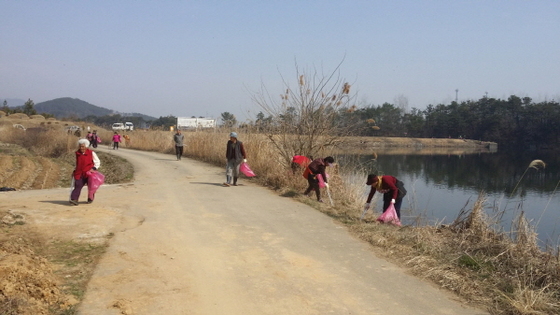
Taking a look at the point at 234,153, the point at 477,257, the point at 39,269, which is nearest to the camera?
the point at 39,269

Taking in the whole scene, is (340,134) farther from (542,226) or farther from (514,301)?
(514,301)

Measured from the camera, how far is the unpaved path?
5.27m

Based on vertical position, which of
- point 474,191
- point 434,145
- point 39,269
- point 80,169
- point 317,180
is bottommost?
point 474,191

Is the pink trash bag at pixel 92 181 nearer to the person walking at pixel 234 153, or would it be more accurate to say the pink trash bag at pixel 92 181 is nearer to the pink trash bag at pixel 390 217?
the person walking at pixel 234 153

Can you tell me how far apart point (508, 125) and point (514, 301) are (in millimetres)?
67692

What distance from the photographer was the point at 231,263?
672cm

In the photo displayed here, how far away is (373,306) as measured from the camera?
209 inches

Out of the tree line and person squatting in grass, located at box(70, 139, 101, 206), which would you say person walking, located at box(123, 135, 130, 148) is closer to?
the tree line

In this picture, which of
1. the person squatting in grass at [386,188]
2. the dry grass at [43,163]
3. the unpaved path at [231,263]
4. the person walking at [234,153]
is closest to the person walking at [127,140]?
the dry grass at [43,163]

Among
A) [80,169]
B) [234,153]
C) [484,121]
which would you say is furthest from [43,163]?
[484,121]

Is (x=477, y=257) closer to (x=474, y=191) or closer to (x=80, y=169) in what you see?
(x=80, y=169)

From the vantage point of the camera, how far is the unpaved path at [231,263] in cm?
527

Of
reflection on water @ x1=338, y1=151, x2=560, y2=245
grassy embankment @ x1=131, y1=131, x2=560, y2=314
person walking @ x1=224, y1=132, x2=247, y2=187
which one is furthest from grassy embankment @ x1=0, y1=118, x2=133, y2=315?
reflection on water @ x1=338, y1=151, x2=560, y2=245

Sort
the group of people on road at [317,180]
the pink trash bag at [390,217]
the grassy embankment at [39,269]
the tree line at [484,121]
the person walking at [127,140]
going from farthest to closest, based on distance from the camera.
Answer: the tree line at [484,121] → the person walking at [127,140] → the group of people on road at [317,180] → the pink trash bag at [390,217] → the grassy embankment at [39,269]
